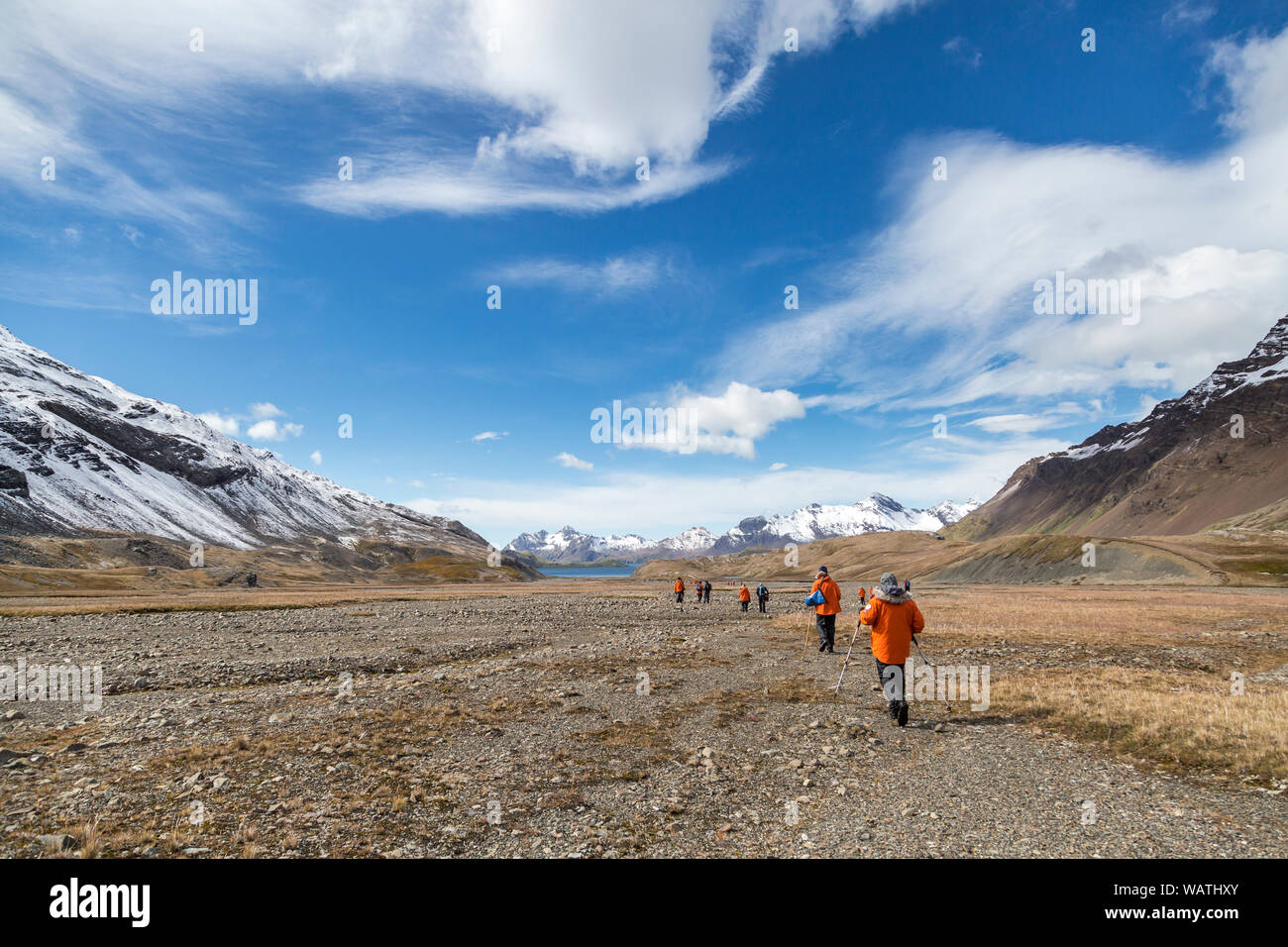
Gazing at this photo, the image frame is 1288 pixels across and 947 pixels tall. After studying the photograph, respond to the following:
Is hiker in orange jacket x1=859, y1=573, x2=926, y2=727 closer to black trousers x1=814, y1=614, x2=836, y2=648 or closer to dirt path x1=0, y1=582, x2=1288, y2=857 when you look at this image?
dirt path x1=0, y1=582, x2=1288, y2=857

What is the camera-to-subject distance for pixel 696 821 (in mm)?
9625

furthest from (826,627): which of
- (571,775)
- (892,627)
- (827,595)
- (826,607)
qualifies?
(571,775)

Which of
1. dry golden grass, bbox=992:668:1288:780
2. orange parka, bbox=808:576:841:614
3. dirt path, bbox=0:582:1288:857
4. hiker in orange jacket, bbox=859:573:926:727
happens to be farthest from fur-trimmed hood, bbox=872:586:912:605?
orange parka, bbox=808:576:841:614

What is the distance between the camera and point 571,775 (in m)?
11.9

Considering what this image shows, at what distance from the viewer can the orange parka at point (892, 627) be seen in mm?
15234

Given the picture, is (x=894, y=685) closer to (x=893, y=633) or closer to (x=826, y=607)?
(x=893, y=633)

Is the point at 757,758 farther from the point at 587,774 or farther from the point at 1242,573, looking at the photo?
the point at 1242,573

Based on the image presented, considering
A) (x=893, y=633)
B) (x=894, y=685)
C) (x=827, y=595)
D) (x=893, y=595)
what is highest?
(x=893, y=595)

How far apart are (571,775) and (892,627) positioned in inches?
344

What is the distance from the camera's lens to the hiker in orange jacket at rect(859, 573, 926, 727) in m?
15.3

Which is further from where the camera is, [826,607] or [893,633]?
[826,607]
